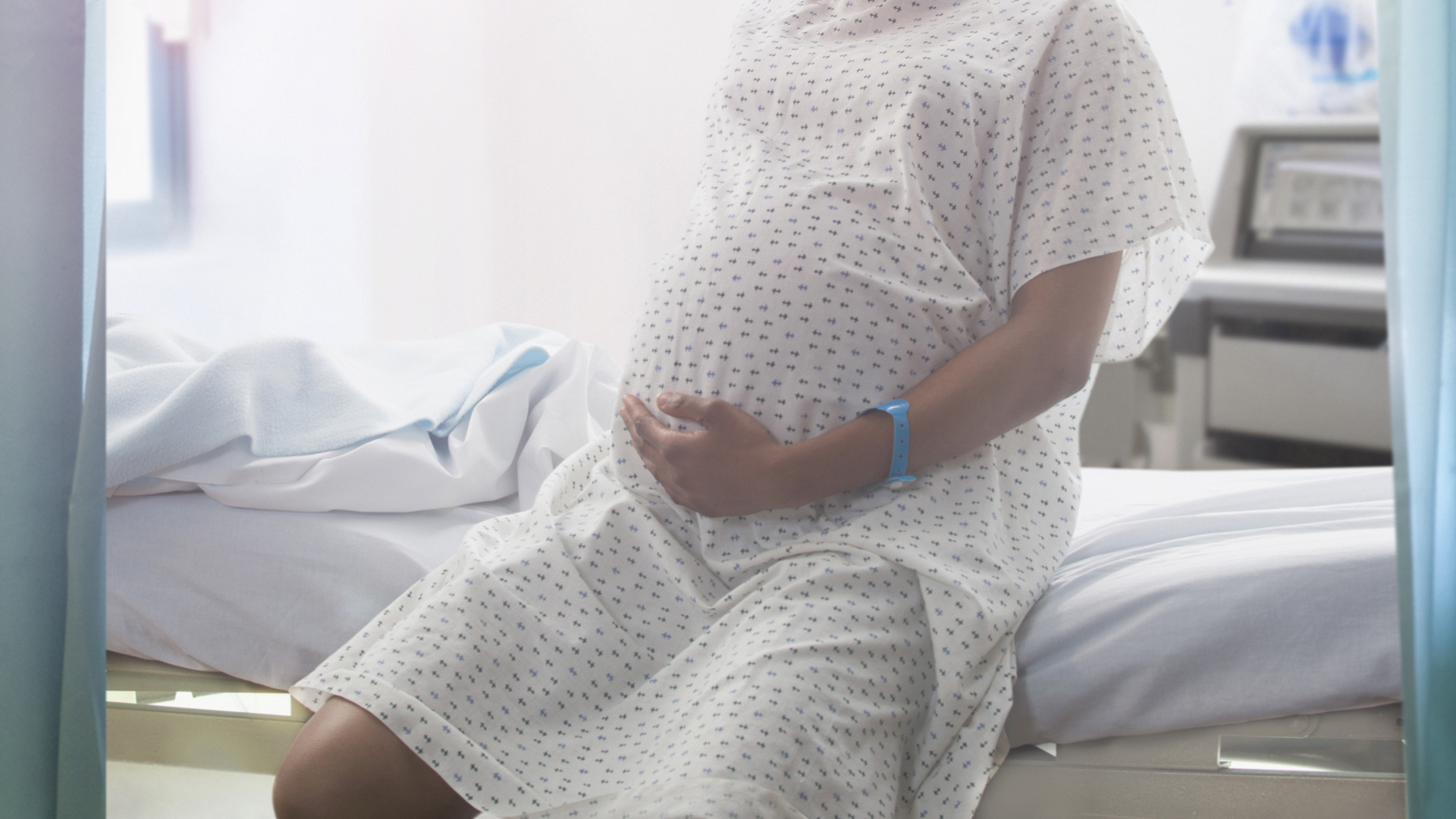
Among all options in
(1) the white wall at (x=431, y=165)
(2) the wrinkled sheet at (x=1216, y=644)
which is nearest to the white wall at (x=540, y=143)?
(1) the white wall at (x=431, y=165)

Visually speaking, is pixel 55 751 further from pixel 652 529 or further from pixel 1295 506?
pixel 1295 506

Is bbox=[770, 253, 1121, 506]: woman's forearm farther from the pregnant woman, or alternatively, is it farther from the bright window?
the bright window

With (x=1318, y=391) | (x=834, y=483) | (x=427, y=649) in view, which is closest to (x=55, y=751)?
(x=427, y=649)

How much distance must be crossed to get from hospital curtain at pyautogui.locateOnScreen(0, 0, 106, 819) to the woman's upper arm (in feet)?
2.32

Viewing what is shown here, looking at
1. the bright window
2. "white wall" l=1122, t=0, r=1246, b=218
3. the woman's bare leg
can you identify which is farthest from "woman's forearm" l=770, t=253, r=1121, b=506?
"white wall" l=1122, t=0, r=1246, b=218

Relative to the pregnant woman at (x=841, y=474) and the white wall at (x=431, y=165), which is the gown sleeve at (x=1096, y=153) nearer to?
the pregnant woman at (x=841, y=474)

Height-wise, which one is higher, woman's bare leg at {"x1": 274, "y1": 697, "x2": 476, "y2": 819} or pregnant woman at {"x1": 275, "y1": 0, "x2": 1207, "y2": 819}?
pregnant woman at {"x1": 275, "y1": 0, "x2": 1207, "y2": 819}

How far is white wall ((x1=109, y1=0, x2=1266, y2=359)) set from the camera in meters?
1.49

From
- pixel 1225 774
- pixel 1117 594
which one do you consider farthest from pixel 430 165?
pixel 1225 774

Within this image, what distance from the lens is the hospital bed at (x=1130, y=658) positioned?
798mm

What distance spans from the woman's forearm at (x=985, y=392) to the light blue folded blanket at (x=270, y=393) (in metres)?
0.54

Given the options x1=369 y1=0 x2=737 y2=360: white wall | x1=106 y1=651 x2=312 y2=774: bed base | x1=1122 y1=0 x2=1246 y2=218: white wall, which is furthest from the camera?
x1=1122 y1=0 x2=1246 y2=218: white wall

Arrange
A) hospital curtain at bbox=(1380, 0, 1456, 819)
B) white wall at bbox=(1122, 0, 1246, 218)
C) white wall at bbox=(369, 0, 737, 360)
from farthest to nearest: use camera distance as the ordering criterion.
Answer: white wall at bbox=(1122, 0, 1246, 218)
white wall at bbox=(369, 0, 737, 360)
hospital curtain at bbox=(1380, 0, 1456, 819)

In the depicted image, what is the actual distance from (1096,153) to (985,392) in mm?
212
